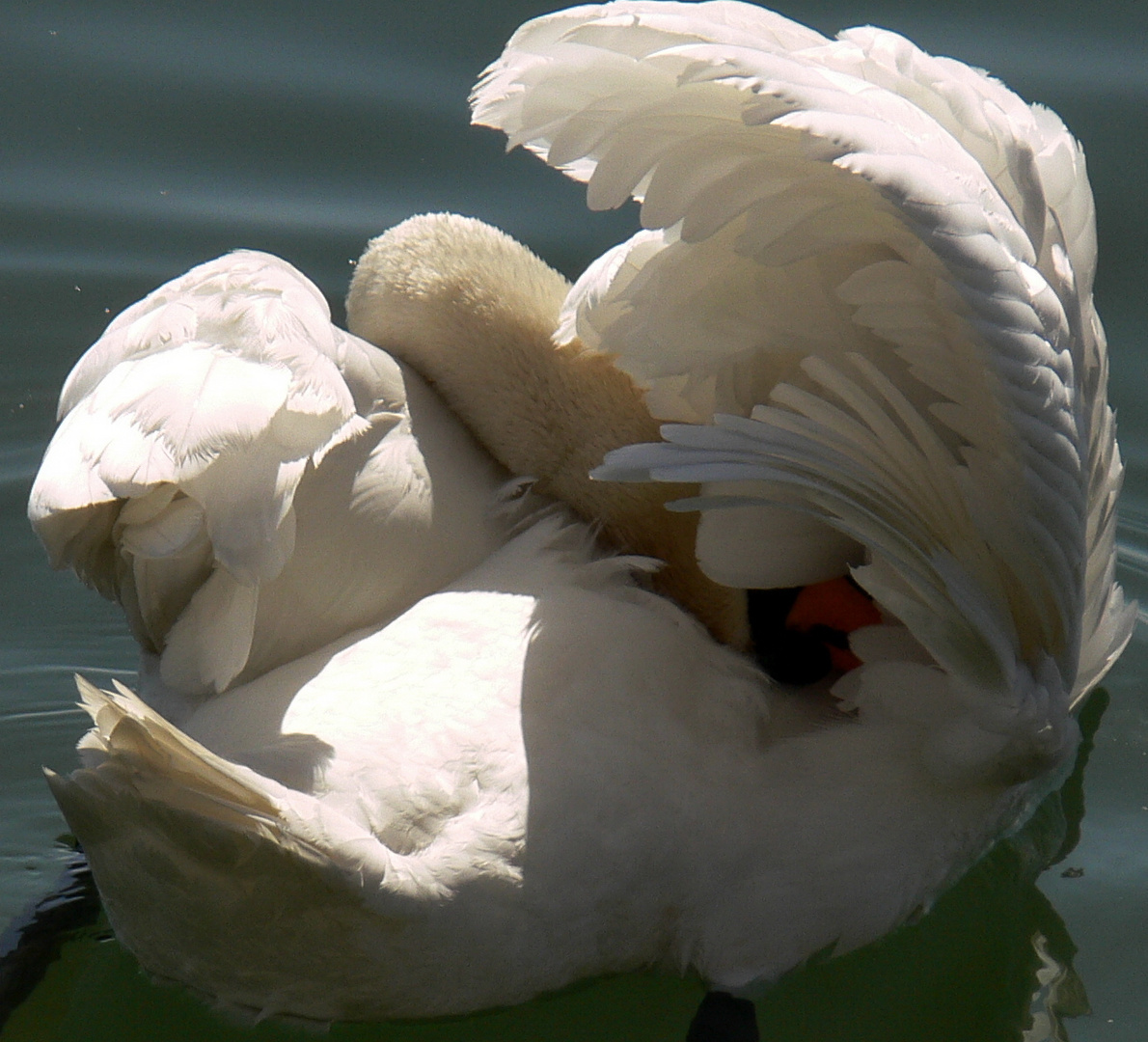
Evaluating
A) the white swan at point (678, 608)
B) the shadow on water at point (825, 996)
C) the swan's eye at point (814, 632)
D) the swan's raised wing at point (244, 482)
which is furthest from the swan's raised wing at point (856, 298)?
the shadow on water at point (825, 996)

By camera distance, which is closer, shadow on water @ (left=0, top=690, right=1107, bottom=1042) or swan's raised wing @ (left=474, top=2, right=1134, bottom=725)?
swan's raised wing @ (left=474, top=2, right=1134, bottom=725)

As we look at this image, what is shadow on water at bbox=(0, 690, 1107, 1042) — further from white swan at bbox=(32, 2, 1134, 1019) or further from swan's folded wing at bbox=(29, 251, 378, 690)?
swan's folded wing at bbox=(29, 251, 378, 690)

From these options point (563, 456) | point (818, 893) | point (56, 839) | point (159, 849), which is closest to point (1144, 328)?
point (563, 456)

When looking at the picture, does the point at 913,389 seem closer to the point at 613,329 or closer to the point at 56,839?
the point at 613,329

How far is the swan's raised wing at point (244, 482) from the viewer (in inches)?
88.4

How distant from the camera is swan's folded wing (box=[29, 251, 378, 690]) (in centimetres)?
224

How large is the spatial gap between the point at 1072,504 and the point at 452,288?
1.16 meters

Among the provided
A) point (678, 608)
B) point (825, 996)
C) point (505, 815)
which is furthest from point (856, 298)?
point (825, 996)

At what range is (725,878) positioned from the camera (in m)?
2.38

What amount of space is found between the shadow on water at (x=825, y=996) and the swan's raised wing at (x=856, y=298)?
68cm

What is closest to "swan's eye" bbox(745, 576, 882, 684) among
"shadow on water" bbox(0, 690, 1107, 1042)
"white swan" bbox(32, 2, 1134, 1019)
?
"white swan" bbox(32, 2, 1134, 1019)

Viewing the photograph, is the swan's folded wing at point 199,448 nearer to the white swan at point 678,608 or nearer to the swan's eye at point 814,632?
the white swan at point 678,608

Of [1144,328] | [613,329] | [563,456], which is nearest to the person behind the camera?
[613,329]

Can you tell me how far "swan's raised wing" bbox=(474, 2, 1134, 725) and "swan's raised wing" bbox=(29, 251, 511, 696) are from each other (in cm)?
40
